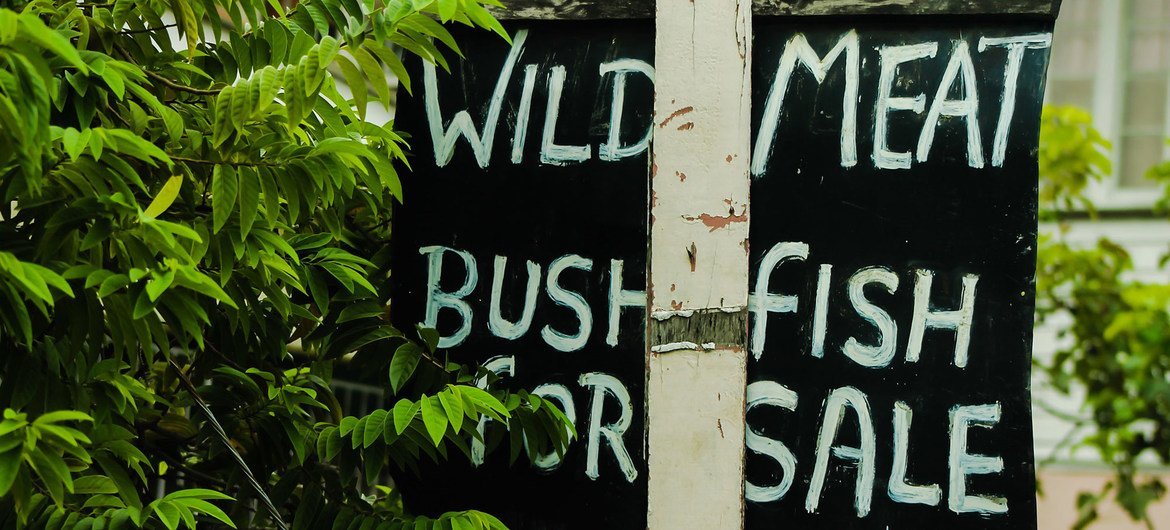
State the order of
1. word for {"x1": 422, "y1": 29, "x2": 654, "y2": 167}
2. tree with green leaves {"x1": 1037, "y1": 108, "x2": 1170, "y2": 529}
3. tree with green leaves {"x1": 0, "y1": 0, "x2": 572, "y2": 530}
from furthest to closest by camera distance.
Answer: tree with green leaves {"x1": 1037, "y1": 108, "x2": 1170, "y2": 529} → word for {"x1": 422, "y1": 29, "x2": 654, "y2": 167} → tree with green leaves {"x1": 0, "y1": 0, "x2": 572, "y2": 530}

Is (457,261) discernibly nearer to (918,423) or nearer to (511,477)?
(511,477)

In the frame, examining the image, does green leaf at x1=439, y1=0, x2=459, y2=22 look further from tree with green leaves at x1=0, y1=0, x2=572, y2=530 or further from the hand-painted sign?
the hand-painted sign

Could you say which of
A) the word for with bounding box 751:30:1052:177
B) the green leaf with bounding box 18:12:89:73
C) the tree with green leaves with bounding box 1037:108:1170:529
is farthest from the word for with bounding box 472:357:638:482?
the tree with green leaves with bounding box 1037:108:1170:529

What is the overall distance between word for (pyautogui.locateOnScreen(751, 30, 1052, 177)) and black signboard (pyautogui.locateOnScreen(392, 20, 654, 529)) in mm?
268

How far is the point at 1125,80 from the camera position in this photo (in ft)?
23.6

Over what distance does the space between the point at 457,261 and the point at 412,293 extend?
4.7 inches

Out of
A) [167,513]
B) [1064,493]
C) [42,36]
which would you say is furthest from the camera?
[1064,493]

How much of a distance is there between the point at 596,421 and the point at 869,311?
583 millimetres

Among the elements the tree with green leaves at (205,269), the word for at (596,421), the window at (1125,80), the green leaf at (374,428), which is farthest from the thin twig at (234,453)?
the window at (1125,80)

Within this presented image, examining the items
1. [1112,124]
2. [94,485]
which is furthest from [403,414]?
[1112,124]

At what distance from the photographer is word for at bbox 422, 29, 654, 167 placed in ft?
7.71

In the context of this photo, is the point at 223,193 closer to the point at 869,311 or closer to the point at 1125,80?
the point at 869,311

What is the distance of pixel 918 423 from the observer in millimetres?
2211

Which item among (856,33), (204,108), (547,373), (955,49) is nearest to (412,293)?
(547,373)
